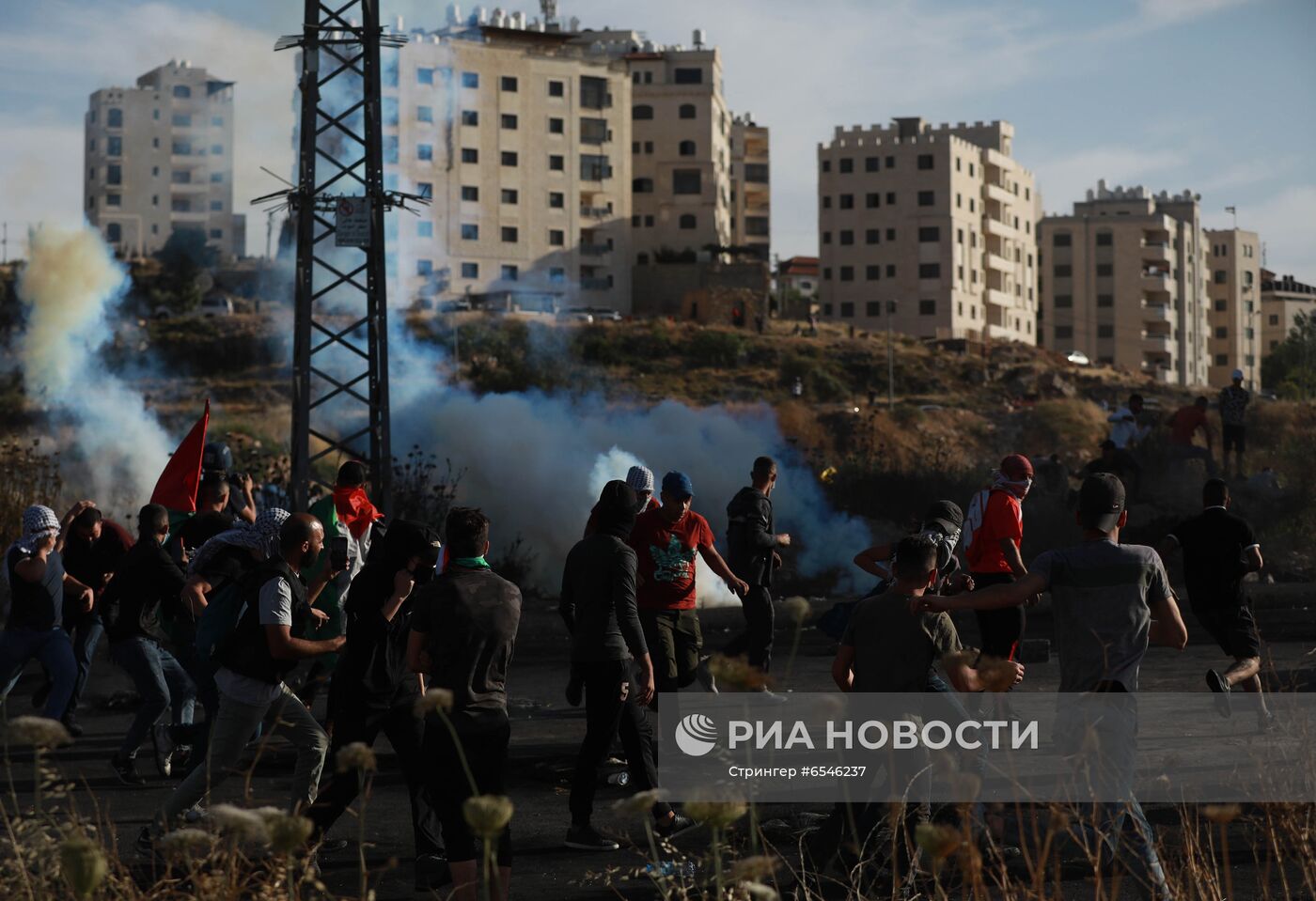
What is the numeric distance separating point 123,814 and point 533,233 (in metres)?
82.1

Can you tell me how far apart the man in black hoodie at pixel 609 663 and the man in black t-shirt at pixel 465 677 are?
133 centimetres

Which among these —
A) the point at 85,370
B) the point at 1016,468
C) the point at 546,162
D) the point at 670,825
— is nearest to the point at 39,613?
the point at 670,825

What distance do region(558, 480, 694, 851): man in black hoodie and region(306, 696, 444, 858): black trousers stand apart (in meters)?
0.76

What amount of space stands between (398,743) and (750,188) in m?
103

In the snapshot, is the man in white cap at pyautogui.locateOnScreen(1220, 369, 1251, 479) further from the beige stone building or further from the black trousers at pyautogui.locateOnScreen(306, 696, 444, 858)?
the beige stone building

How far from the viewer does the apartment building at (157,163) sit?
395 ft

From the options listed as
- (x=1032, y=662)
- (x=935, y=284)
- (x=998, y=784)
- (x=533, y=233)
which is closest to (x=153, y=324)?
(x=533, y=233)

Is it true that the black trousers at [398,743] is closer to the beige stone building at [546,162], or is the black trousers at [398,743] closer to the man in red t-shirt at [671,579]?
the man in red t-shirt at [671,579]

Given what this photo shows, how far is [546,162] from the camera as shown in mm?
90438

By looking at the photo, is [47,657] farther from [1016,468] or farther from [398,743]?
[1016,468]

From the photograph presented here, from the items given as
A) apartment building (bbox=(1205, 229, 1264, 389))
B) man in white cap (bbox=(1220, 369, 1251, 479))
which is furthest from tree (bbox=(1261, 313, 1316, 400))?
man in white cap (bbox=(1220, 369, 1251, 479))

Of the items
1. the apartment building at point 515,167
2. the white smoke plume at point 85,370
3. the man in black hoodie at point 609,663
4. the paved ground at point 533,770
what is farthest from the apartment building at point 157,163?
the man in black hoodie at point 609,663

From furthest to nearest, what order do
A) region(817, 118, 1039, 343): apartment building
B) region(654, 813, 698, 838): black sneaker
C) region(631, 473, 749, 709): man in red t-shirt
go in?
1. region(817, 118, 1039, 343): apartment building
2. region(631, 473, 749, 709): man in red t-shirt
3. region(654, 813, 698, 838): black sneaker

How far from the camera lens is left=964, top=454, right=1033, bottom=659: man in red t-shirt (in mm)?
8648
